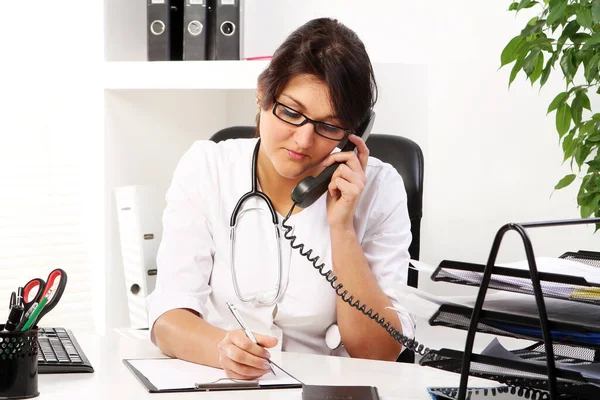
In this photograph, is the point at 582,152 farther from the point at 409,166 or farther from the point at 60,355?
the point at 60,355

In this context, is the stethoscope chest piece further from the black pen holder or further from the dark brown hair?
the black pen holder

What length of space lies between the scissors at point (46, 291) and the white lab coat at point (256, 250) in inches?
15.1

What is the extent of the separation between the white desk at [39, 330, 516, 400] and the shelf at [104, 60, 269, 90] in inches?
43.0

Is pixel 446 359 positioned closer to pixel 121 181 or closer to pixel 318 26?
pixel 318 26

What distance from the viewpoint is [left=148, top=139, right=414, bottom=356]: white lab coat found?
152 centimetres

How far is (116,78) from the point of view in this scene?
2.42m

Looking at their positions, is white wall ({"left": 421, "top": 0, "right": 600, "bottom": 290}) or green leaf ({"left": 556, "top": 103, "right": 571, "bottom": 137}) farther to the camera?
white wall ({"left": 421, "top": 0, "right": 600, "bottom": 290})

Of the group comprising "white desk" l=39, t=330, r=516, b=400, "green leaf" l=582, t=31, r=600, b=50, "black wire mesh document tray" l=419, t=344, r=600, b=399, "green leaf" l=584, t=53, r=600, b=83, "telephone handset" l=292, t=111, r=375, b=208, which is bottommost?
A: "white desk" l=39, t=330, r=516, b=400

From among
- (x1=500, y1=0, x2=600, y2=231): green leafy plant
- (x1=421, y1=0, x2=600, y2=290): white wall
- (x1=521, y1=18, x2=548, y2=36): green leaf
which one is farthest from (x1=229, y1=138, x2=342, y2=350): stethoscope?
(x1=421, y1=0, x2=600, y2=290): white wall

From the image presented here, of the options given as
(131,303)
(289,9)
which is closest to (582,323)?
(131,303)

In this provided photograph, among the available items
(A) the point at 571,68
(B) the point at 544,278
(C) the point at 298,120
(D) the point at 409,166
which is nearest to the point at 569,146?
(A) the point at 571,68

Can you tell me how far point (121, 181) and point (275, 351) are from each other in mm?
1305

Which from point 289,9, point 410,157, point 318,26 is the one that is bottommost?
point 410,157

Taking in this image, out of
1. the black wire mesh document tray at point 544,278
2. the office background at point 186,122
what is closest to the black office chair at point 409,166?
the office background at point 186,122
